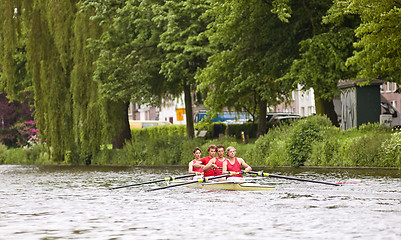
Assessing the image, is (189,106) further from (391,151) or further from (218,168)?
(218,168)

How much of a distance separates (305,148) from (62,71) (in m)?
14.5

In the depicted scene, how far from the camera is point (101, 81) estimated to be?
1661 inches

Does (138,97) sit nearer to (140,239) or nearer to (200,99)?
(200,99)

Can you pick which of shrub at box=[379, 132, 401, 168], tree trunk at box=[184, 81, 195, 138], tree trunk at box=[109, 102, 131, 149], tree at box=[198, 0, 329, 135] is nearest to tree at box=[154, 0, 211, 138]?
tree at box=[198, 0, 329, 135]

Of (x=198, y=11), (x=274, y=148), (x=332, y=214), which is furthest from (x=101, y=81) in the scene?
(x=332, y=214)

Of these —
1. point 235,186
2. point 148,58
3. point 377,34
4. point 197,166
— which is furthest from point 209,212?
point 148,58

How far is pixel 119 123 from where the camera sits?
43688 mm

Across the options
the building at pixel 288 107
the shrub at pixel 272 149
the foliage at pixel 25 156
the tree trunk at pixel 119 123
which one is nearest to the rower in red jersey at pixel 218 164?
the shrub at pixel 272 149

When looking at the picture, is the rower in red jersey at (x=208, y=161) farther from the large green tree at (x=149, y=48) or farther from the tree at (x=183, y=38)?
the large green tree at (x=149, y=48)

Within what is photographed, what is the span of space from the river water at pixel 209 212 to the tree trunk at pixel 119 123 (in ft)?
57.0

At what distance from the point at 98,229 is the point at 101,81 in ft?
92.7

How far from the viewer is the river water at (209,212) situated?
1355 centimetres

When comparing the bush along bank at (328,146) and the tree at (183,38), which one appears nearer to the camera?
the bush along bank at (328,146)

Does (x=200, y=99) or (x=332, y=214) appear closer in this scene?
(x=332, y=214)
